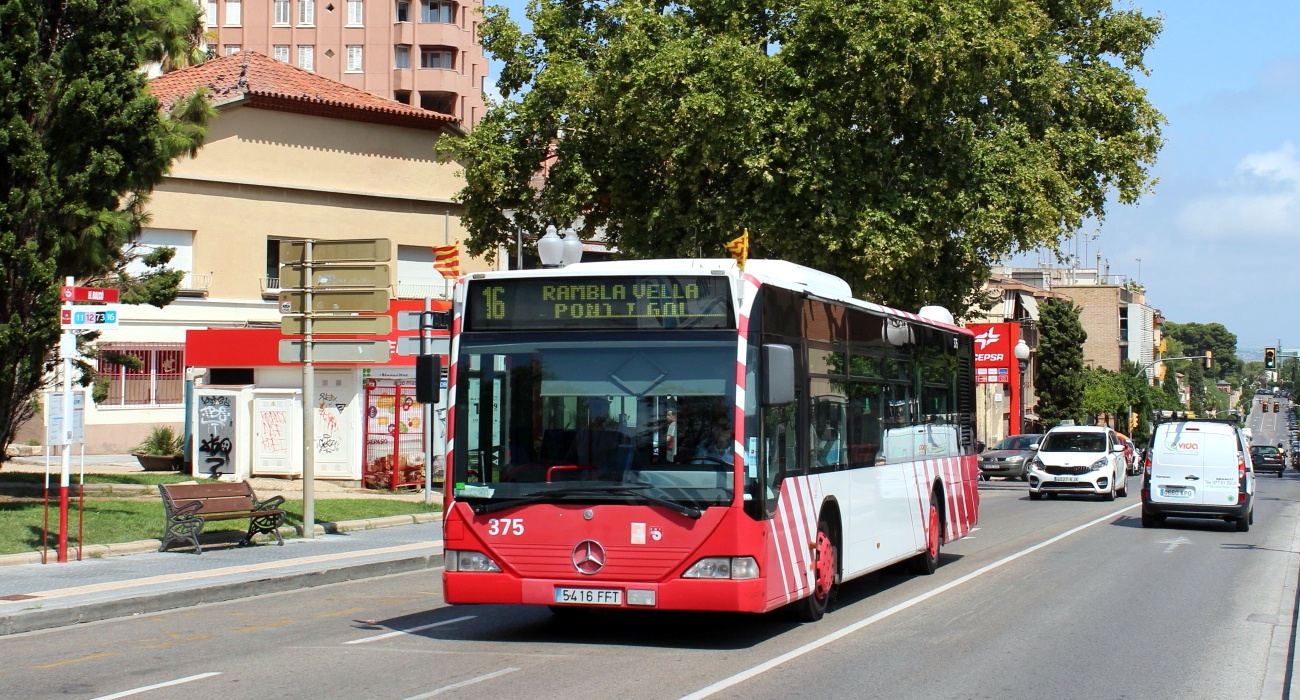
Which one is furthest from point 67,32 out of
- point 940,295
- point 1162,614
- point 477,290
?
point 940,295

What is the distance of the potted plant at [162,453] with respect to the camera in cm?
3109

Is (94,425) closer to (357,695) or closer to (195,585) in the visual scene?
(195,585)

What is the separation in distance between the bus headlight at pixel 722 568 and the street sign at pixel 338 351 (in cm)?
1047

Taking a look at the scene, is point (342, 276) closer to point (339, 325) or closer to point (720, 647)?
point (339, 325)

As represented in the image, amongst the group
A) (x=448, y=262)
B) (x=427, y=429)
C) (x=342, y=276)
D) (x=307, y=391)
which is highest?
(x=448, y=262)

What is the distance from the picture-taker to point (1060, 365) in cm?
8681

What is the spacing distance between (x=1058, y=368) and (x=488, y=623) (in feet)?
261

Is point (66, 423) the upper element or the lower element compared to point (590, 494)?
upper

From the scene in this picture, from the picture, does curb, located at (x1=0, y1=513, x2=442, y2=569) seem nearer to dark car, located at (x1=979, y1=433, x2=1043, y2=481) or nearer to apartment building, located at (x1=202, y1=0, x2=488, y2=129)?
dark car, located at (x1=979, y1=433, x2=1043, y2=481)

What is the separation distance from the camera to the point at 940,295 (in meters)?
32.6

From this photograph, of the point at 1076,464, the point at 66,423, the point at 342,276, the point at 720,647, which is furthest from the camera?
the point at 1076,464

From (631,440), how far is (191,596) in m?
6.03

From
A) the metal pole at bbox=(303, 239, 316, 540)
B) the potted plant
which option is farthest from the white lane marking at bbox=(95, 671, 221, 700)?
the potted plant

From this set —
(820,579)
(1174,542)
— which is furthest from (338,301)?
(1174,542)
